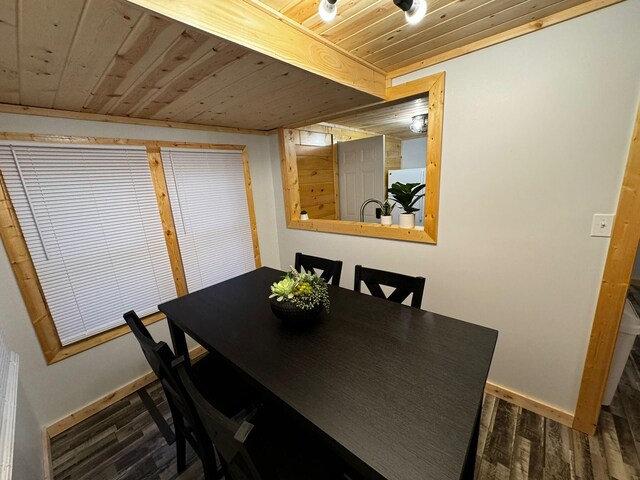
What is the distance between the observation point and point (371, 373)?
0.98 metres

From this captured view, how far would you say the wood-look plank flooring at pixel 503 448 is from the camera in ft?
4.48

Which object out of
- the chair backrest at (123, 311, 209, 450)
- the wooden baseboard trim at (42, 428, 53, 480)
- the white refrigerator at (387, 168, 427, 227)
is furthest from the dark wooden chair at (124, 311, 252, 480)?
the white refrigerator at (387, 168, 427, 227)

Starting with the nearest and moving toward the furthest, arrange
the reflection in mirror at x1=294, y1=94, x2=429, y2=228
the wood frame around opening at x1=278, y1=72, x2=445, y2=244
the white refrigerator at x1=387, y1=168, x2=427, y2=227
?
the wood frame around opening at x1=278, y1=72, x2=445, y2=244 < the reflection in mirror at x1=294, y1=94, x2=429, y2=228 < the white refrigerator at x1=387, y1=168, x2=427, y2=227

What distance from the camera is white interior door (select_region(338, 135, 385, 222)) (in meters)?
3.20

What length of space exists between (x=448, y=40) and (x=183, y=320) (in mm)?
2247

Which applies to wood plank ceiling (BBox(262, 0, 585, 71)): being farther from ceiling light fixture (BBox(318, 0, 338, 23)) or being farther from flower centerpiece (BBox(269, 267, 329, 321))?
flower centerpiece (BBox(269, 267, 329, 321))

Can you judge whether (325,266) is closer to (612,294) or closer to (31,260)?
(612,294)

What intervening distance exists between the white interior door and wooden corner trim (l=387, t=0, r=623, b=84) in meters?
1.34

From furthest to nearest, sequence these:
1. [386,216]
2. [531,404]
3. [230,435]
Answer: [386,216], [531,404], [230,435]

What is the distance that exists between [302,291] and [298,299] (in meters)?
0.04

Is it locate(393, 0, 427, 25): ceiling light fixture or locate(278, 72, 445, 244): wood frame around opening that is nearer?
locate(393, 0, 427, 25): ceiling light fixture

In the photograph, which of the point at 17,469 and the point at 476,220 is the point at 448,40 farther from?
the point at 17,469

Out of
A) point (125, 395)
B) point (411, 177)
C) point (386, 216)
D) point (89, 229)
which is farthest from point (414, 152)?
point (125, 395)

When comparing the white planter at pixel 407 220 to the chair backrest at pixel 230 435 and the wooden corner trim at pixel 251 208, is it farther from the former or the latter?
the chair backrest at pixel 230 435
